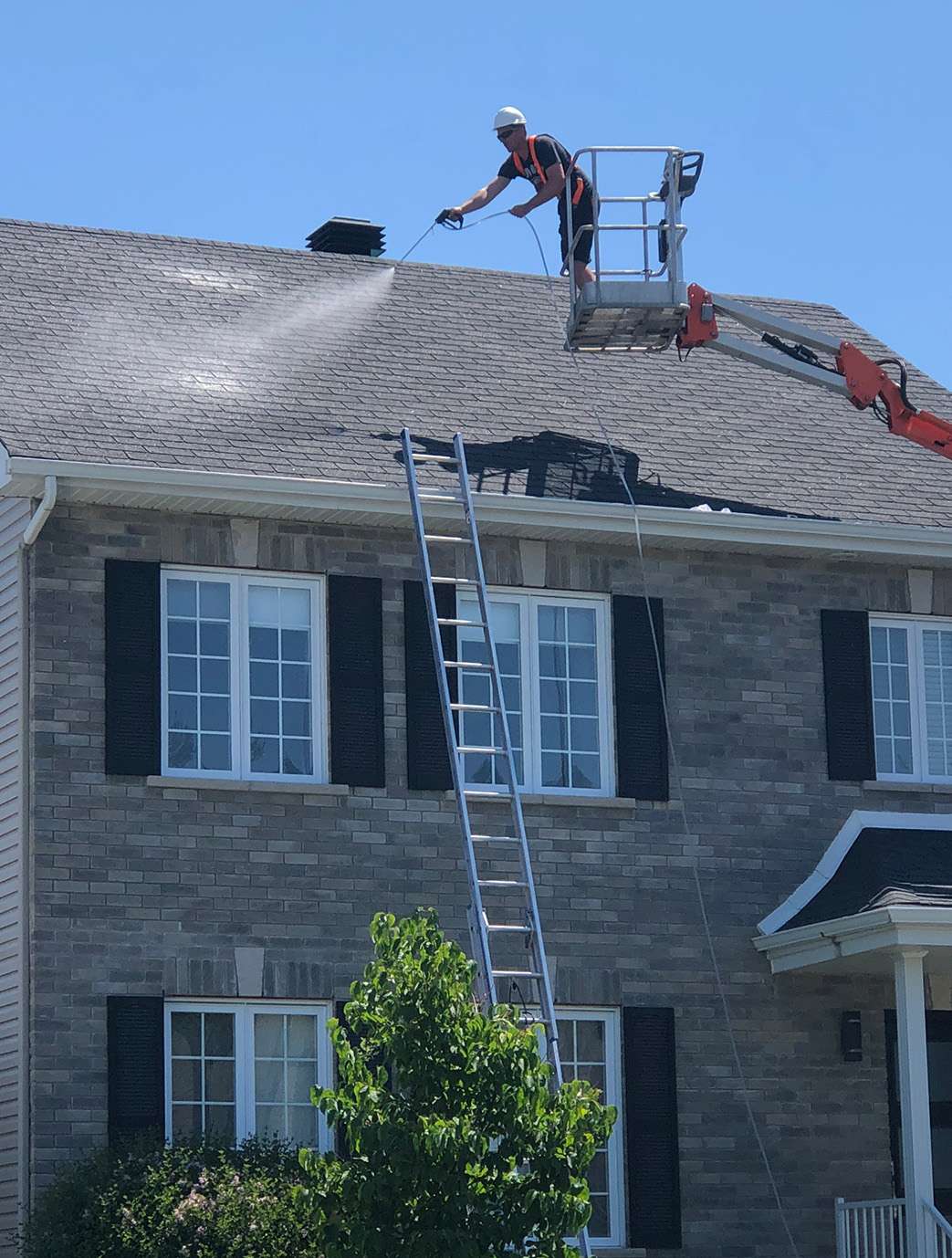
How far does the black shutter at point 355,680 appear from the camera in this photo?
634 inches

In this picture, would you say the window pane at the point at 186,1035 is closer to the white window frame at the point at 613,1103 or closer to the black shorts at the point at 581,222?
the white window frame at the point at 613,1103

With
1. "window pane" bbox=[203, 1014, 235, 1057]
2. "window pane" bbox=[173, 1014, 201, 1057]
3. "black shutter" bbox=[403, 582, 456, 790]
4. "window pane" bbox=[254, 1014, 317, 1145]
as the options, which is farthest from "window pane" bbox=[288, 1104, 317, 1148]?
"black shutter" bbox=[403, 582, 456, 790]

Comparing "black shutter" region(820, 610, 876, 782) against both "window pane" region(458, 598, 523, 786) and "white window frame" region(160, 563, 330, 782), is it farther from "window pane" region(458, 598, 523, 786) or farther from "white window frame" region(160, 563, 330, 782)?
"white window frame" region(160, 563, 330, 782)

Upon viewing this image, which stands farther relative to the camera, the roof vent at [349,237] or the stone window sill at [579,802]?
the roof vent at [349,237]

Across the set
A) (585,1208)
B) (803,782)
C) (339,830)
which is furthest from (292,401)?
(585,1208)

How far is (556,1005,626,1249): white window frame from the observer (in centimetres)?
1598

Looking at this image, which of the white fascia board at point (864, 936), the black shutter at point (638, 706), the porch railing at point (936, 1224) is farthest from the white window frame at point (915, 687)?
the porch railing at point (936, 1224)

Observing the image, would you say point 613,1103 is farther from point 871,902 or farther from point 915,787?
point 915,787

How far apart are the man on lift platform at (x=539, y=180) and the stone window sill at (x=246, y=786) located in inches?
187

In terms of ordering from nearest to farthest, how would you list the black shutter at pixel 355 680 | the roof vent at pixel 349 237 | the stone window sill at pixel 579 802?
1. the black shutter at pixel 355 680
2. the stone window sill at pixel 579 802
3. the roof vent at pixel 349 237

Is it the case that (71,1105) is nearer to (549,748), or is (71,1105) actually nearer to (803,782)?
(549,748)

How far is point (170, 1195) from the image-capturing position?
45.5 feet

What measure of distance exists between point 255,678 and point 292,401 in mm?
2561

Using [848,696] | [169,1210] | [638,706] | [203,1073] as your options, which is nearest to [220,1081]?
[203,1073]
